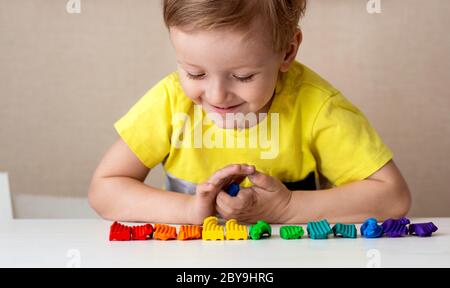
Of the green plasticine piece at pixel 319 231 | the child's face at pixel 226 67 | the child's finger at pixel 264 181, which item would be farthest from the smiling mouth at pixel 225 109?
the green plasticine piece at pixel 319 231

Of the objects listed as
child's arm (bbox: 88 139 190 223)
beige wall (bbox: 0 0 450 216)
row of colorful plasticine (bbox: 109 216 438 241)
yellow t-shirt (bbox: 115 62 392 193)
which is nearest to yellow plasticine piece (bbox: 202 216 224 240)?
row of colorful plasticine (bbox: 109 216 438 241)

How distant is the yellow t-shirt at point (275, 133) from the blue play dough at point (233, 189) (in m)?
0.13

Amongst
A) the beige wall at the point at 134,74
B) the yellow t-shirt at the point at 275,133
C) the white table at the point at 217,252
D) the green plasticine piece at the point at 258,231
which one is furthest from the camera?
the beige wall at the point at 134,74

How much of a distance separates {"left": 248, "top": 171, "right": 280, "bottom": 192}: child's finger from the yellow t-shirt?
129mm

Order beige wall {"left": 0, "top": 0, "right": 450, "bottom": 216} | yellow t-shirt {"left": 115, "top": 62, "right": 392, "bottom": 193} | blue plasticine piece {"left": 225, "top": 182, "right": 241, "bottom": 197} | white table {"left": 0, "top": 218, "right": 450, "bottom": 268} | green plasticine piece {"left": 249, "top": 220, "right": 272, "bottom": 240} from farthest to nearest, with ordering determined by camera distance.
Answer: beige wall {"left": 0, "top": 0, "right": 450, "bottom": 216}
yellow t-shirt {"left": 115, "top": 62, "right": 392, "bottom": 193}
blue plasticine piece {"left": 225, "top": 182, "right": 241, "bottom": 197}
green plasticine piece {"left": 249, "top": 220, "right": 272, "bottom": 240}
white table {"left": 0, "top": 218, "right": 450, "bottom": 268}

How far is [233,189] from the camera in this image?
3.08 feet

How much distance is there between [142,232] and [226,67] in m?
0.23

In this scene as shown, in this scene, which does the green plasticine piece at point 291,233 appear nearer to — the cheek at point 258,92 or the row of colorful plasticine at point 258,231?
the row of colorful plasticine at point 258,231

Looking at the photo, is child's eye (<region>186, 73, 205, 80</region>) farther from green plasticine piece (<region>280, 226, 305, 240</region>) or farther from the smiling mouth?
green plasticine piece (<region>280, 226, 305, 240</region>)

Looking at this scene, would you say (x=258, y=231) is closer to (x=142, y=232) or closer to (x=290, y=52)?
(x=142, y=232)

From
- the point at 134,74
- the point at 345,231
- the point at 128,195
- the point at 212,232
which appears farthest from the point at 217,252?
the point at 134,74

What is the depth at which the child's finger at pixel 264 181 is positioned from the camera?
0.92 m

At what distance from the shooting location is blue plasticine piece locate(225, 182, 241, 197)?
94 cm

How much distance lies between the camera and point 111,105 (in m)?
1.59
